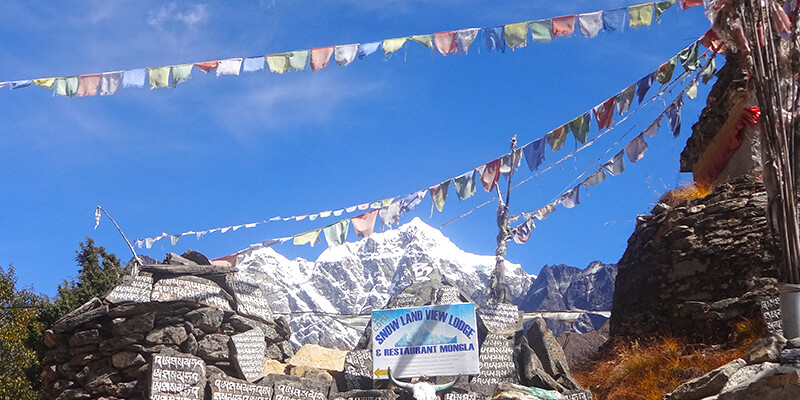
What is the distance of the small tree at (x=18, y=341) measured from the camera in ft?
59.7

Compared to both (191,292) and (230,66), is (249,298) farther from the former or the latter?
(230,66)

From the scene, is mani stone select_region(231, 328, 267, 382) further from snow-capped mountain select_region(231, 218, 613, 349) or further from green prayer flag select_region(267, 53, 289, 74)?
snow-capped mountain select_region(231, 218, 613, 349)

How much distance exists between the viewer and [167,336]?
45.3 feet

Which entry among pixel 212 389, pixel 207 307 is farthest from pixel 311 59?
pixel 212 389

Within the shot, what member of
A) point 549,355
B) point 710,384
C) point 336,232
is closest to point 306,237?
point 336,232

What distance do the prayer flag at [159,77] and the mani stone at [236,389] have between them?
5.67 m

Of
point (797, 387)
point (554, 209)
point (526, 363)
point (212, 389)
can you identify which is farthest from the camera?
point (554, 209)

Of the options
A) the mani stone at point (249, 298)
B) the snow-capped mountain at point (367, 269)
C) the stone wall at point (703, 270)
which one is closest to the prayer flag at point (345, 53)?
the mani stone at point (249, 298)

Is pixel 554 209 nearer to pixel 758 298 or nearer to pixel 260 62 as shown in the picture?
pixel 758 298

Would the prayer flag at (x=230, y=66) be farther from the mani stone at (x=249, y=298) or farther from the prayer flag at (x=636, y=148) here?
the prayer flag at (x=636, y=148)

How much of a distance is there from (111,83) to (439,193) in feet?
23.2

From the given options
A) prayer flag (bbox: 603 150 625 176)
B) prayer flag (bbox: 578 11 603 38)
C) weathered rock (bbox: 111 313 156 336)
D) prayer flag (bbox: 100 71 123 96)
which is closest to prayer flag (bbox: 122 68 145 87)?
prayer flag (bbox: 100 71 123 96)

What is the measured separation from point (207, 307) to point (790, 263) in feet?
33.6

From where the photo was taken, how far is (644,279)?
1565 cm
